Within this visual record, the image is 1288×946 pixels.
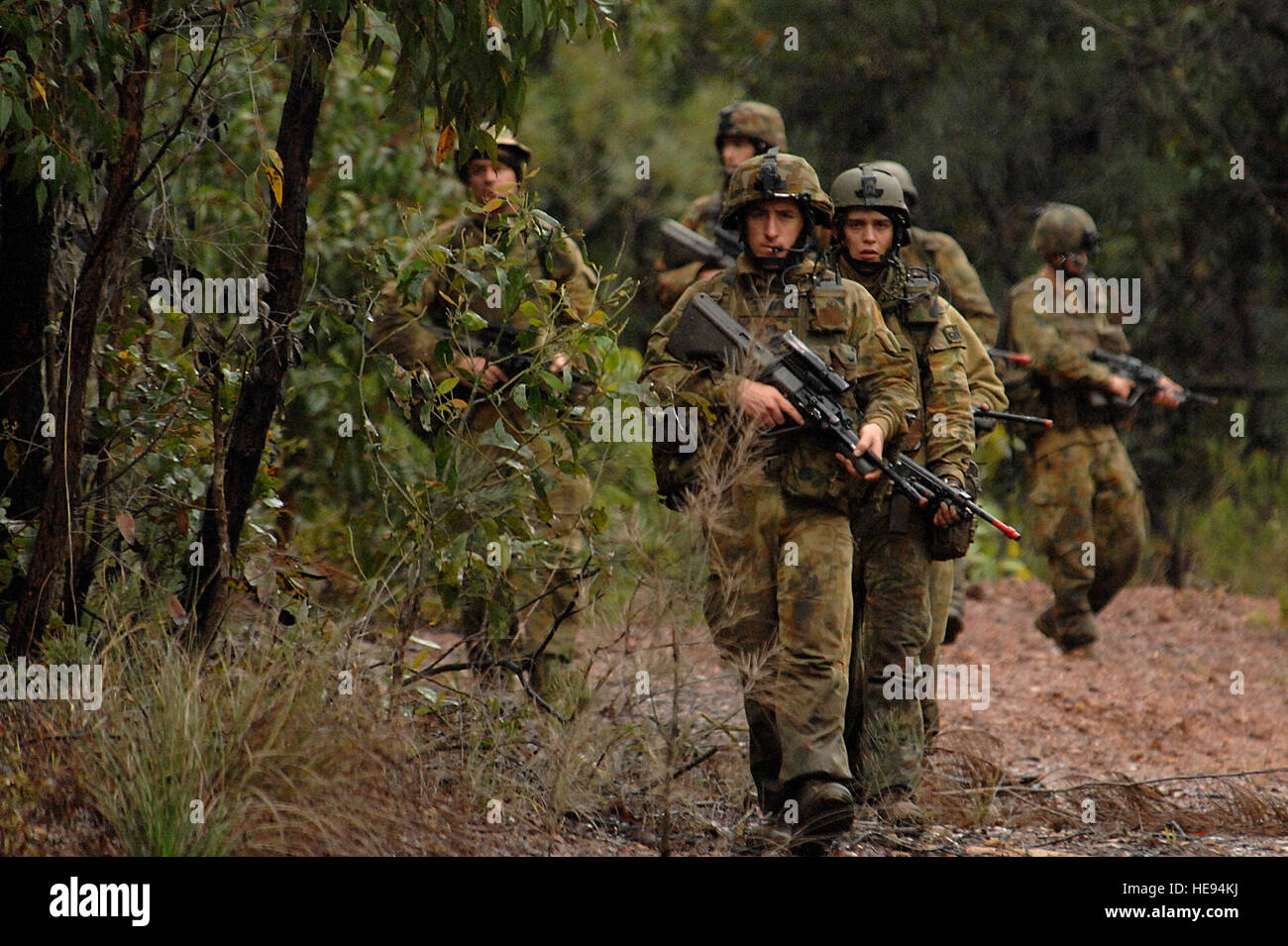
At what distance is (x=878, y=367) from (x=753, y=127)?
3.07 meters

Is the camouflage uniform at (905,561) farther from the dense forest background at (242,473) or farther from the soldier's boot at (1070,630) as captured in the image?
the soldier's boot at (1070,630)

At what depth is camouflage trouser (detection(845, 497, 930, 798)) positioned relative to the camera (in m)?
6.21

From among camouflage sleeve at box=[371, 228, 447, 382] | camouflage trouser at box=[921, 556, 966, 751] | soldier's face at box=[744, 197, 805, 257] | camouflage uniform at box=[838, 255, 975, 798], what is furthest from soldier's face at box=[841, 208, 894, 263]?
camouflage sleeve at box=[371, 228, 447, 382]

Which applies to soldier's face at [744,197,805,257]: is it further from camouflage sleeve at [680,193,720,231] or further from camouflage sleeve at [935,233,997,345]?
camouflage sleeve at [680,193,720,231]

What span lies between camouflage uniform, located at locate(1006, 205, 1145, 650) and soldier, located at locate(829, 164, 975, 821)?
326cm

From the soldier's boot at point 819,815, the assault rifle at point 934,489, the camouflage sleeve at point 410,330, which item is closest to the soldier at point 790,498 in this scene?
the soldier's boot at point 819,815

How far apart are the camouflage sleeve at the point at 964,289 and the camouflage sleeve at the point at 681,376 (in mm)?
2616

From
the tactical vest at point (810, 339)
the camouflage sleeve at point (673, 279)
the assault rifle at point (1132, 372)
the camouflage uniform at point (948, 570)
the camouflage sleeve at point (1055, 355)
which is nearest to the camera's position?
the tactical vest at point (810, 339)

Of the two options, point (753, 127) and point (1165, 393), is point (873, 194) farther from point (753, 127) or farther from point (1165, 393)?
point (1165, 393)

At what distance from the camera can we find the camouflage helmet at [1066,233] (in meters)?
9.61

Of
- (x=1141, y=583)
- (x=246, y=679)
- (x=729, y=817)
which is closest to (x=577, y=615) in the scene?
(x=729, y=817)

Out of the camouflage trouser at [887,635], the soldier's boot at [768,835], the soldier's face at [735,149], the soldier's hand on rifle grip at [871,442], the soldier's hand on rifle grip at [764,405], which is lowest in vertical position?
the soldier's boot at [768,835]

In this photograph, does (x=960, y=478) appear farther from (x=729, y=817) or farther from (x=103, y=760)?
(x=103, y=760)

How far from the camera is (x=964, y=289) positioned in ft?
27.6
